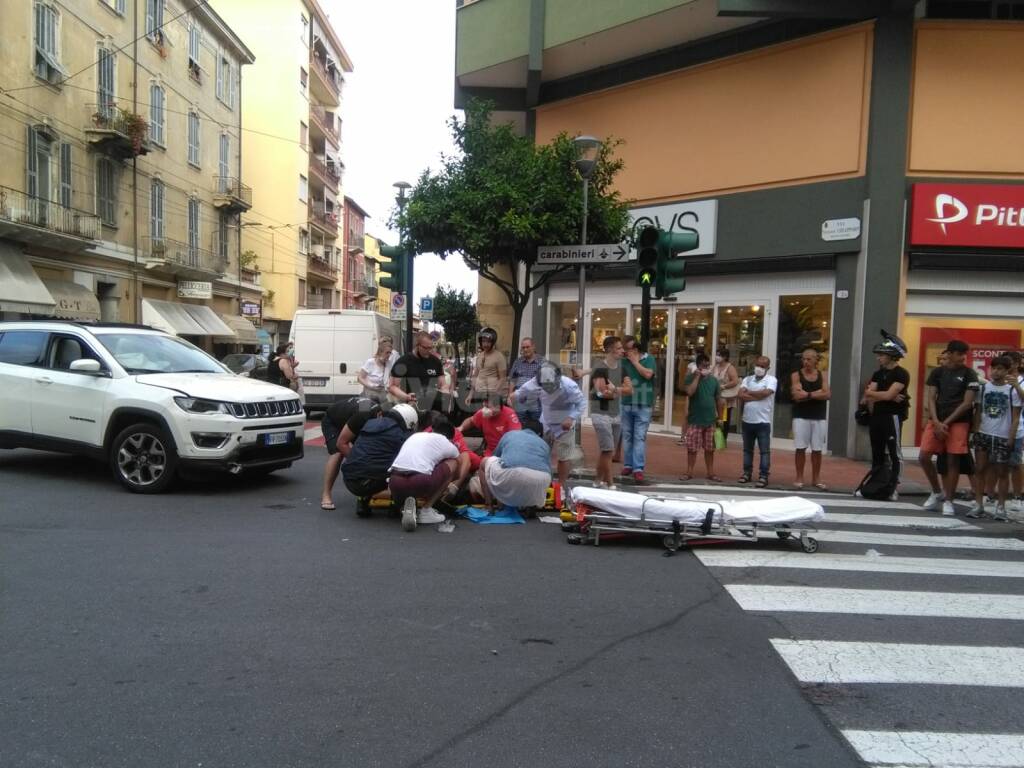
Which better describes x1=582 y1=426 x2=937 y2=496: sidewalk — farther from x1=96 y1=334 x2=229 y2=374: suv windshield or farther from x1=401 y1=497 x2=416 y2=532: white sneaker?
x1=96 y1=334 x2=229 y2=374: suv windshield

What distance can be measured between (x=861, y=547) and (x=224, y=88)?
3538 cm

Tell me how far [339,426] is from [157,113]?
25330mm

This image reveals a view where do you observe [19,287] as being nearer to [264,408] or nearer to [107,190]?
[107,190]

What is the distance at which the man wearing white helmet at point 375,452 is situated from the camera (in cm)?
678

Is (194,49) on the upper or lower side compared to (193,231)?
upper

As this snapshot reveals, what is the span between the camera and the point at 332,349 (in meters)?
15.1

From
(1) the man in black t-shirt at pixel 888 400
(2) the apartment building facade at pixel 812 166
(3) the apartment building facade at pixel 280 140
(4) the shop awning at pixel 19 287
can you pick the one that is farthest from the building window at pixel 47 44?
(1) the man in black t-shirt at pixel 888 400

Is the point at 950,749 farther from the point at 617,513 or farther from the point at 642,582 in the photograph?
the point at 617,513

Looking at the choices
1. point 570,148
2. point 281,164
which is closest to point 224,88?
point 281,164

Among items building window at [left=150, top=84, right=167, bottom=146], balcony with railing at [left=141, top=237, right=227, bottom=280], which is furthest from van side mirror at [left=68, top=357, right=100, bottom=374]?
building window at [left=150, top=84, right=167, bottom=146]

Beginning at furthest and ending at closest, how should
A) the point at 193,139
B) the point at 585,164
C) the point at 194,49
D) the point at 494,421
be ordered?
1. the point at 193,139
2. the point at 194,49
3. the point at 585,164
4. the point at 494,421

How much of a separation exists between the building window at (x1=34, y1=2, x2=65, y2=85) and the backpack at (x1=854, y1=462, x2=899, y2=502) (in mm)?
23430

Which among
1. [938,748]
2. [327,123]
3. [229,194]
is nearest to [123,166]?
[229,194]

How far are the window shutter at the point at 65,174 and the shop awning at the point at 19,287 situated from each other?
2.70m
